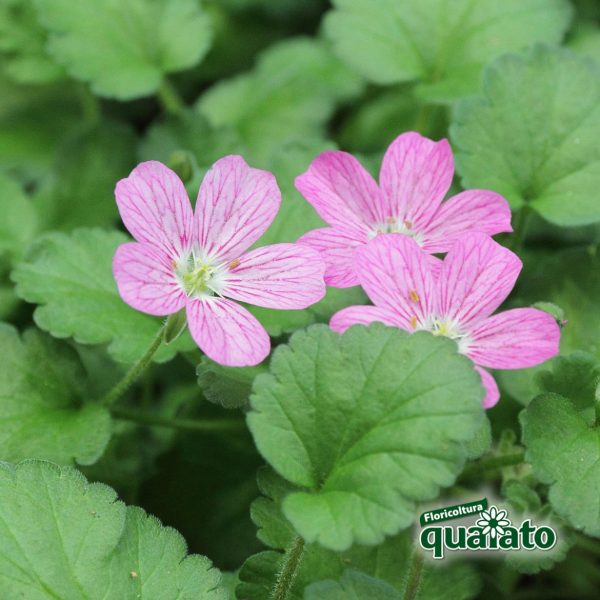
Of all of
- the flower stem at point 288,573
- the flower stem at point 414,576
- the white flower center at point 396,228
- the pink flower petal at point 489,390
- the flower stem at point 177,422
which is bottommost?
the flower stem at point 177,422

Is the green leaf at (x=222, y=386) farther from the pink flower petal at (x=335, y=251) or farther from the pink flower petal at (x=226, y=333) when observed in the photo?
the pink flower petal at (x=335, y=251)

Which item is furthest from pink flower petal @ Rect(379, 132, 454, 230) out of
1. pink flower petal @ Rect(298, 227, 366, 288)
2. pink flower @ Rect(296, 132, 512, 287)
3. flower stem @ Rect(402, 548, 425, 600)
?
flower stem @ Rect(402, 548, 425, 600)

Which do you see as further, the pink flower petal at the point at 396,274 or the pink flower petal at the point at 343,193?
the pink flower petal at the point at 343,193

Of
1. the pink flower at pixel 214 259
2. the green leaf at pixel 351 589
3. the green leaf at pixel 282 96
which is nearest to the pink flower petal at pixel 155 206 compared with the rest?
the pink flower at pixel 214 259

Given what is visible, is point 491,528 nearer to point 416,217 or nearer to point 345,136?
point 416,217

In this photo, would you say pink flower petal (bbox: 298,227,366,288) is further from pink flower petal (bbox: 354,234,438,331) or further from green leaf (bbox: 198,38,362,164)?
green leaf (bbox: 198,38,362,164)

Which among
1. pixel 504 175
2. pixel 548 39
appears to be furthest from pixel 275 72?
pixel 504 175
